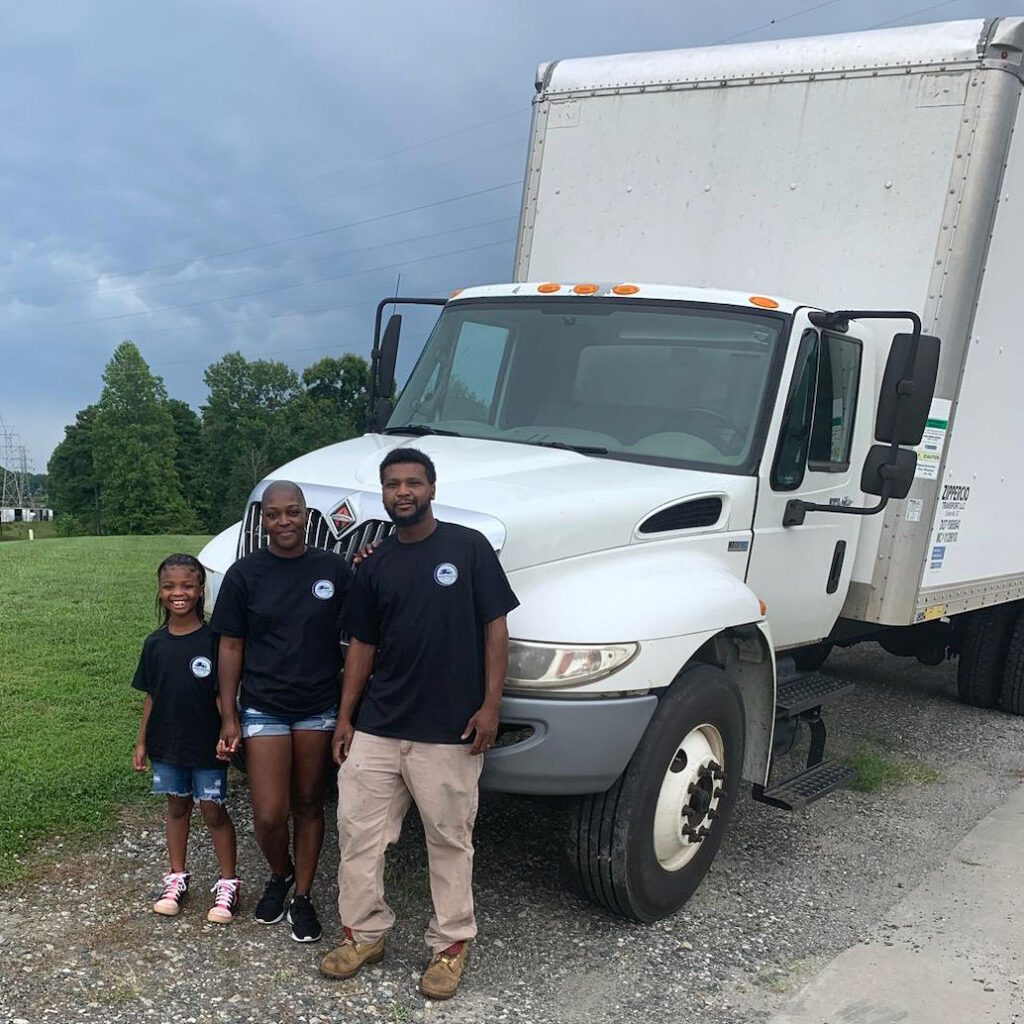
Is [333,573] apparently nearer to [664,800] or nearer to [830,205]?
[664,800]

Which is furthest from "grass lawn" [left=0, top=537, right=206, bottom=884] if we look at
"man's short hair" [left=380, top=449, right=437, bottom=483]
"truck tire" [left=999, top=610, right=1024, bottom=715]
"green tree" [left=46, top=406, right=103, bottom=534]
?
"green tree" [left=46, top=406, right=103, bottom=534]

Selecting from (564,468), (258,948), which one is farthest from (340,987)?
(564,468)

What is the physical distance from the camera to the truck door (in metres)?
5.07

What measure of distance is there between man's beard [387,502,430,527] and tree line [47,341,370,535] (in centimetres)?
7111

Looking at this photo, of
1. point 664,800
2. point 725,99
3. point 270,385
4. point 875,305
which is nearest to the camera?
point 664,800

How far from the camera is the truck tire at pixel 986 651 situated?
27.1 ft

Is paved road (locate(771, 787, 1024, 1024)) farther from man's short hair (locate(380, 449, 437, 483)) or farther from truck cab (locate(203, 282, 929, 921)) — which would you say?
man's short hair (locate(380, 449, 437, 483))

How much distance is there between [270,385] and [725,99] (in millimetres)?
78137

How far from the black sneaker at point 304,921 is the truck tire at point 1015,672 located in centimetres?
593

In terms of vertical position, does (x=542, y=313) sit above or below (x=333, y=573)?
above

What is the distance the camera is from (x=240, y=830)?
523 centimetres

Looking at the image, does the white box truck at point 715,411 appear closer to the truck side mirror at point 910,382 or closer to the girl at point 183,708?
the truck side mirror at point 910,382

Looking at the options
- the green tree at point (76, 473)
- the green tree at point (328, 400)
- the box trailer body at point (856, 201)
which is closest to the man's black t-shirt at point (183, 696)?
the box trailer body at point (856, 201)

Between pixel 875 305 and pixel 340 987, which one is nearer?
pixel 340 987
